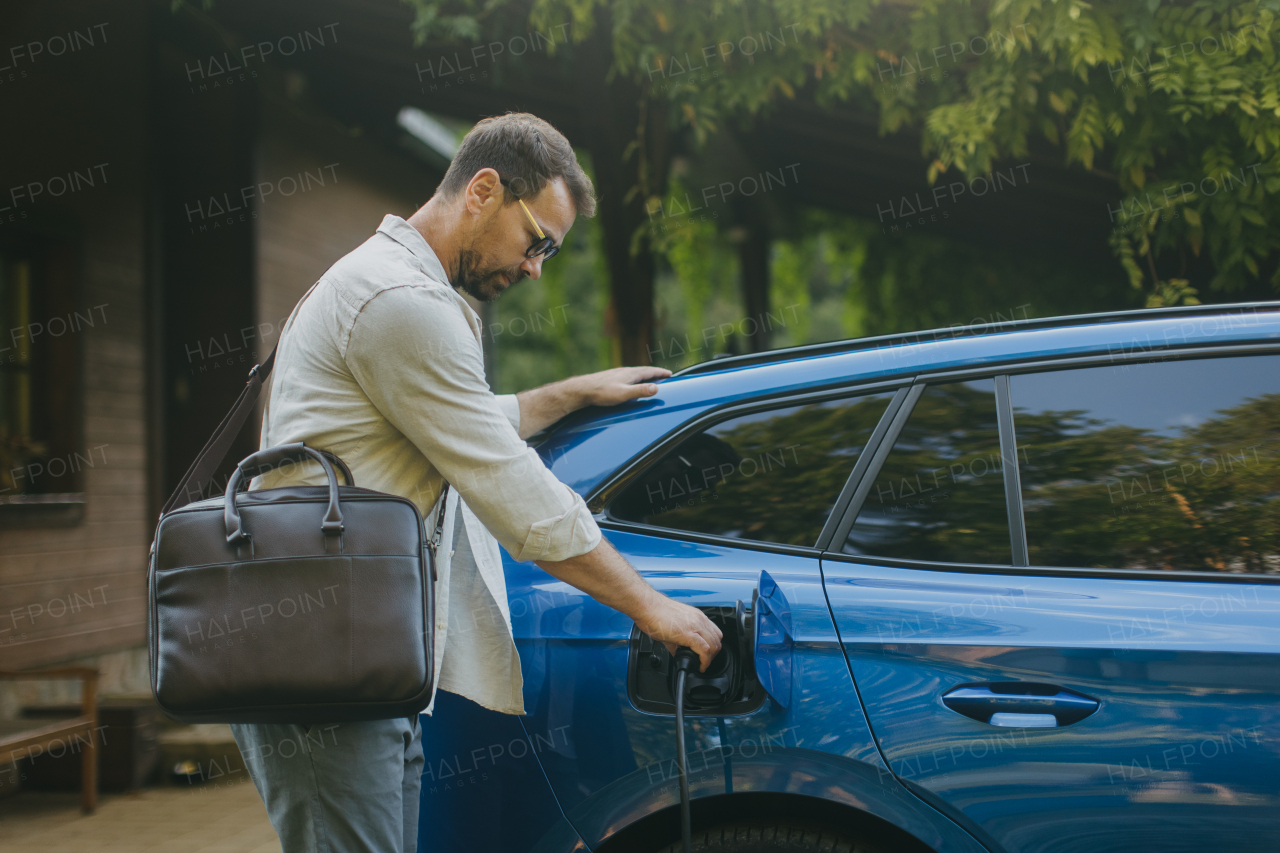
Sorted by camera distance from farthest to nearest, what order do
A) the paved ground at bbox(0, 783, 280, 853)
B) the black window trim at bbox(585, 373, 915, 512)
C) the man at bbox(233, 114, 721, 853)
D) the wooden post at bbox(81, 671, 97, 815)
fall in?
1. the wooden post at bbox(81, 671, 97, 815)
2. the paved ground at bbox(0, 783, 280, 853)
3. the black window trim at bbox(585, 373, 915, 512)
4. the man at bbox(233, 114, 721, 853)

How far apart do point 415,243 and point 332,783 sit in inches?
36.8

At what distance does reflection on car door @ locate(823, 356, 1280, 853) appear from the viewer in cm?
159

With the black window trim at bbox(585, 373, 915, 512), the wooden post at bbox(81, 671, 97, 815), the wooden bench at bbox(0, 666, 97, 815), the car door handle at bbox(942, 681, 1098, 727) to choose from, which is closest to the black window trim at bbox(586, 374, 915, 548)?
the black window trim at bbox(585, 373, 915, 512)

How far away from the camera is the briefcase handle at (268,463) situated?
146 centimetres

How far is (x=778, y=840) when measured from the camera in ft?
5.69

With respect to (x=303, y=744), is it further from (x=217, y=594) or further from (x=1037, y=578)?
(x=1037, y=578)

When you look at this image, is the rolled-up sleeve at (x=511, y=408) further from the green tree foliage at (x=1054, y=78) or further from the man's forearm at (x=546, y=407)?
the green tree foliage at (x=1054, y=78)

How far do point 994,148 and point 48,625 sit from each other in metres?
5.59

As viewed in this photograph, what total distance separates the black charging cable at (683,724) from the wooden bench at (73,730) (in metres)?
3.77

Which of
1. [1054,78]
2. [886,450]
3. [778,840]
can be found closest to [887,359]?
[886,450]

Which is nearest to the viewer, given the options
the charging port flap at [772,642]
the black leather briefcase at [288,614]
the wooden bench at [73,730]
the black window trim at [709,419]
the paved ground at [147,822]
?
the black leather briefcase at [288,614]

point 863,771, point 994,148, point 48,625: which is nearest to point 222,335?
point 48,625

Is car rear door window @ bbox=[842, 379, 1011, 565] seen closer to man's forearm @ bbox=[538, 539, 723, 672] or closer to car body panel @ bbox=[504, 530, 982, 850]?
car body panel @ bbox=[504, 530, 982, 850]

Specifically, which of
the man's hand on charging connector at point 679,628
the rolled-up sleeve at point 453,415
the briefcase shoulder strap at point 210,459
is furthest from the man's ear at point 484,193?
the man's hand on charging connector at point 679,628
